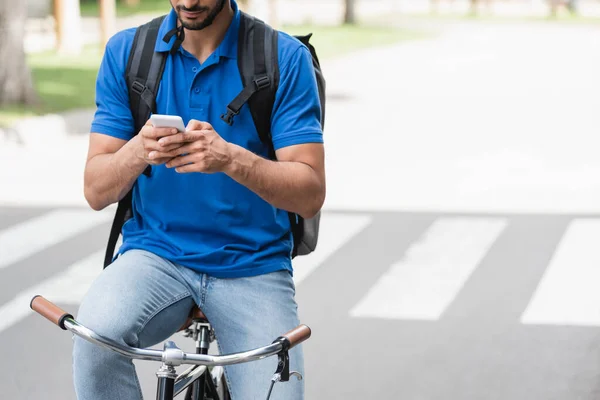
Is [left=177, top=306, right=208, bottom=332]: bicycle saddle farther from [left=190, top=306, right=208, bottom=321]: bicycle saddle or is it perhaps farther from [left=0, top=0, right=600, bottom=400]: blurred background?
[left=0, top=0, right=600, bottom=400]: blurred background

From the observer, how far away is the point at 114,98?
11.6 feet

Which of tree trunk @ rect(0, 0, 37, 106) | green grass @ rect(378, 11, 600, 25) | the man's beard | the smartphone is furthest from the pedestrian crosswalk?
green grass @ rect(378, 11, 600, 25)

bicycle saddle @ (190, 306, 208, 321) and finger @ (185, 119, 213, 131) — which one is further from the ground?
finger @ (185, 119, 213, 131)

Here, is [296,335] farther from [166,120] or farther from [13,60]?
[13,60]

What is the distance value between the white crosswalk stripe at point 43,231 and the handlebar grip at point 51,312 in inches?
194

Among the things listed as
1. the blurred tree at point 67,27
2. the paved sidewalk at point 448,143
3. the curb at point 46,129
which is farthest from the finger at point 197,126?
the blurred tree at point 67,27

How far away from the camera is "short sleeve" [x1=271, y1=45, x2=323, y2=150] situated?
11.4 feet

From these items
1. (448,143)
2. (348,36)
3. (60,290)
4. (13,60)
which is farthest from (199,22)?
(348,36)

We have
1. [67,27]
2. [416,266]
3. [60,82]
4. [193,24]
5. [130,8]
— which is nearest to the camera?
[193,24]

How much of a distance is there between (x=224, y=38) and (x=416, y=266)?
424 centimetres

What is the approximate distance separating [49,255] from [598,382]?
3.86 metres

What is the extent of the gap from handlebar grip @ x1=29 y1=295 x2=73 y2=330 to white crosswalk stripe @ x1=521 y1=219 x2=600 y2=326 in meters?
4.00

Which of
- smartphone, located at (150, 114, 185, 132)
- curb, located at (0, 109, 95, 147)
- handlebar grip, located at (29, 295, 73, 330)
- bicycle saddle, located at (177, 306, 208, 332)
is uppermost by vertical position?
smartphone, located at (150, 114, 185, 132)

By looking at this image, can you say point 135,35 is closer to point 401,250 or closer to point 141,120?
point 141,120
